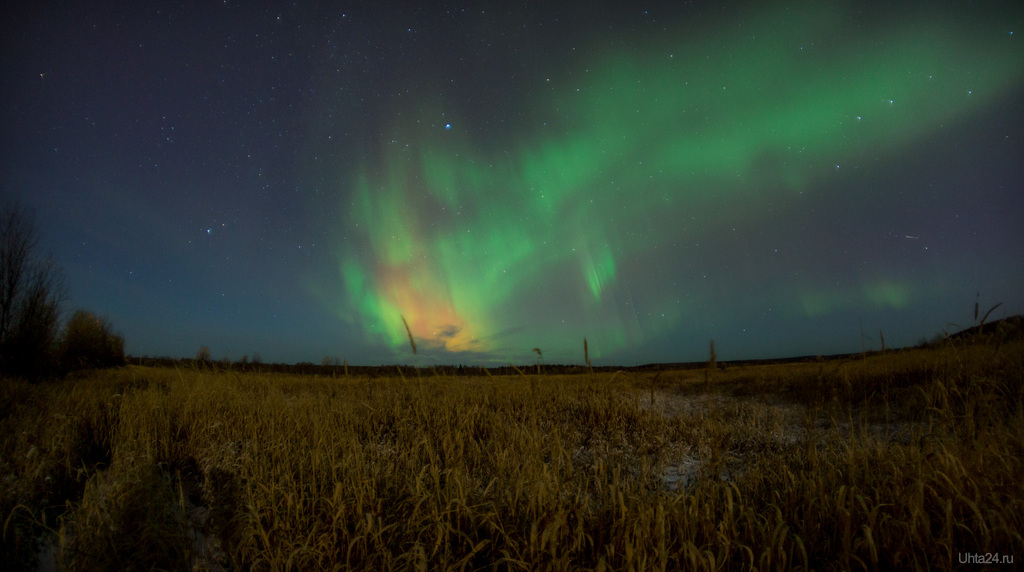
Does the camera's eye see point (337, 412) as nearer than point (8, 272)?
Yes

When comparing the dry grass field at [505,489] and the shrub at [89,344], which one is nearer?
the dry grass field at [505,489]

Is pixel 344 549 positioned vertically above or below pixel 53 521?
above

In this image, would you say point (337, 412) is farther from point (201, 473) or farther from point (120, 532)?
point (120, 532)

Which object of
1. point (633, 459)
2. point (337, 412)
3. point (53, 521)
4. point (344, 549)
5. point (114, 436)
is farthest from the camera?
point (337, 412)

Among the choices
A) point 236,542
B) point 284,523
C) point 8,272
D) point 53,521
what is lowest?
point 53,521

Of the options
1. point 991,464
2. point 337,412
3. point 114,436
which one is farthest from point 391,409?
point 991,464

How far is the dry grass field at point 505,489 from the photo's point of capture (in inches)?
86.1

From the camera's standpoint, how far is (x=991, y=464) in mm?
2932

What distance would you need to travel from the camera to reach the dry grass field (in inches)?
86.1

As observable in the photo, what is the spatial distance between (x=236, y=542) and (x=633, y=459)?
12.0 feet

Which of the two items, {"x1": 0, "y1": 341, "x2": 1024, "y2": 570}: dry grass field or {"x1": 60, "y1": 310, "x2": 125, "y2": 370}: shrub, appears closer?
{"x1": 0, "y1": 341, "x2": 1024, "y2": 570}: dry grass field

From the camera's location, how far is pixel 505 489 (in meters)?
2.89

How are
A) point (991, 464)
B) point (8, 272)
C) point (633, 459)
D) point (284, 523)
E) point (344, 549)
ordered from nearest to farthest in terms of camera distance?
point (344, 549)
point (284, 523)
point (991, 464)
point (633, 459)
point (8, 272)

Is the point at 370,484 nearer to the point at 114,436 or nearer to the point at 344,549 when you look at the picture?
the point at 344,549
